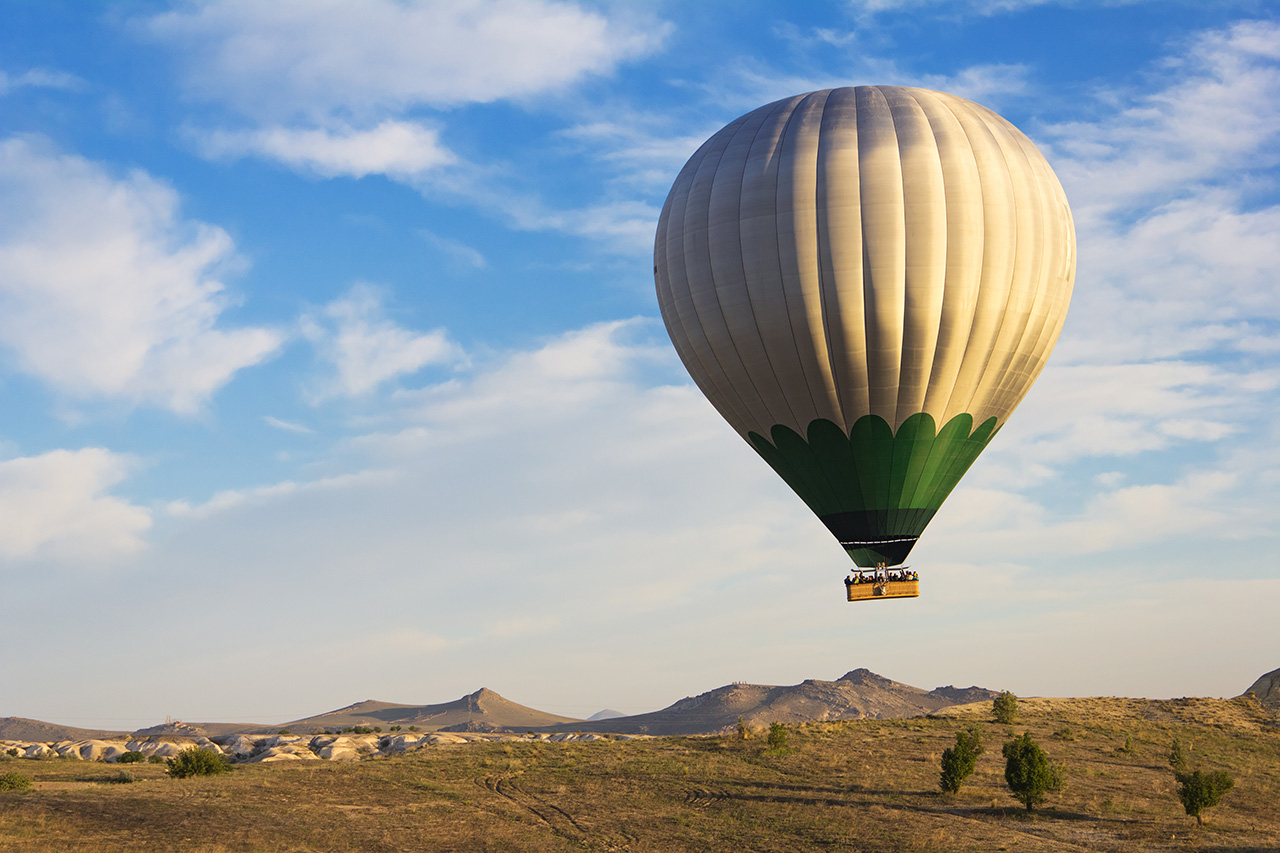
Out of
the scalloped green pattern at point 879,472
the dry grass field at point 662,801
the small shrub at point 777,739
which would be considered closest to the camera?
the dry grass field at point 662,801

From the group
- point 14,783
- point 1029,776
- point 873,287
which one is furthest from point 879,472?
point 14,783

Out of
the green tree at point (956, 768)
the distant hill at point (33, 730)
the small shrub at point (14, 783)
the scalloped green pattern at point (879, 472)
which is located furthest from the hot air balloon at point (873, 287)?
the distant hill at point (33, 730)

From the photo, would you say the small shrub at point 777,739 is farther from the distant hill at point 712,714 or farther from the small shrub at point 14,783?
the distant hill at point 712,714

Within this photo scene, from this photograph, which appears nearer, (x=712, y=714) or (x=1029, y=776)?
(x=1029, y=776)

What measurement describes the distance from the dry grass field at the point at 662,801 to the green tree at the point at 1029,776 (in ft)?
2.01

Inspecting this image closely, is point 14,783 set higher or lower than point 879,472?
lower

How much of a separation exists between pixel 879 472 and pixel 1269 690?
46.0 m

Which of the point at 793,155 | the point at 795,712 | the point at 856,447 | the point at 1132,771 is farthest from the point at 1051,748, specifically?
the point at 795,712

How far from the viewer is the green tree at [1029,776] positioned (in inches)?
1261

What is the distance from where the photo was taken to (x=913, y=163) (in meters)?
36.8

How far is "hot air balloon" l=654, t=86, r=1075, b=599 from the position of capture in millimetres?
36656

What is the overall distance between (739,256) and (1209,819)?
23.7m

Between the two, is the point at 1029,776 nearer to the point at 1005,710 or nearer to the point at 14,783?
the point at 1005,710

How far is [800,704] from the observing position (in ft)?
480
